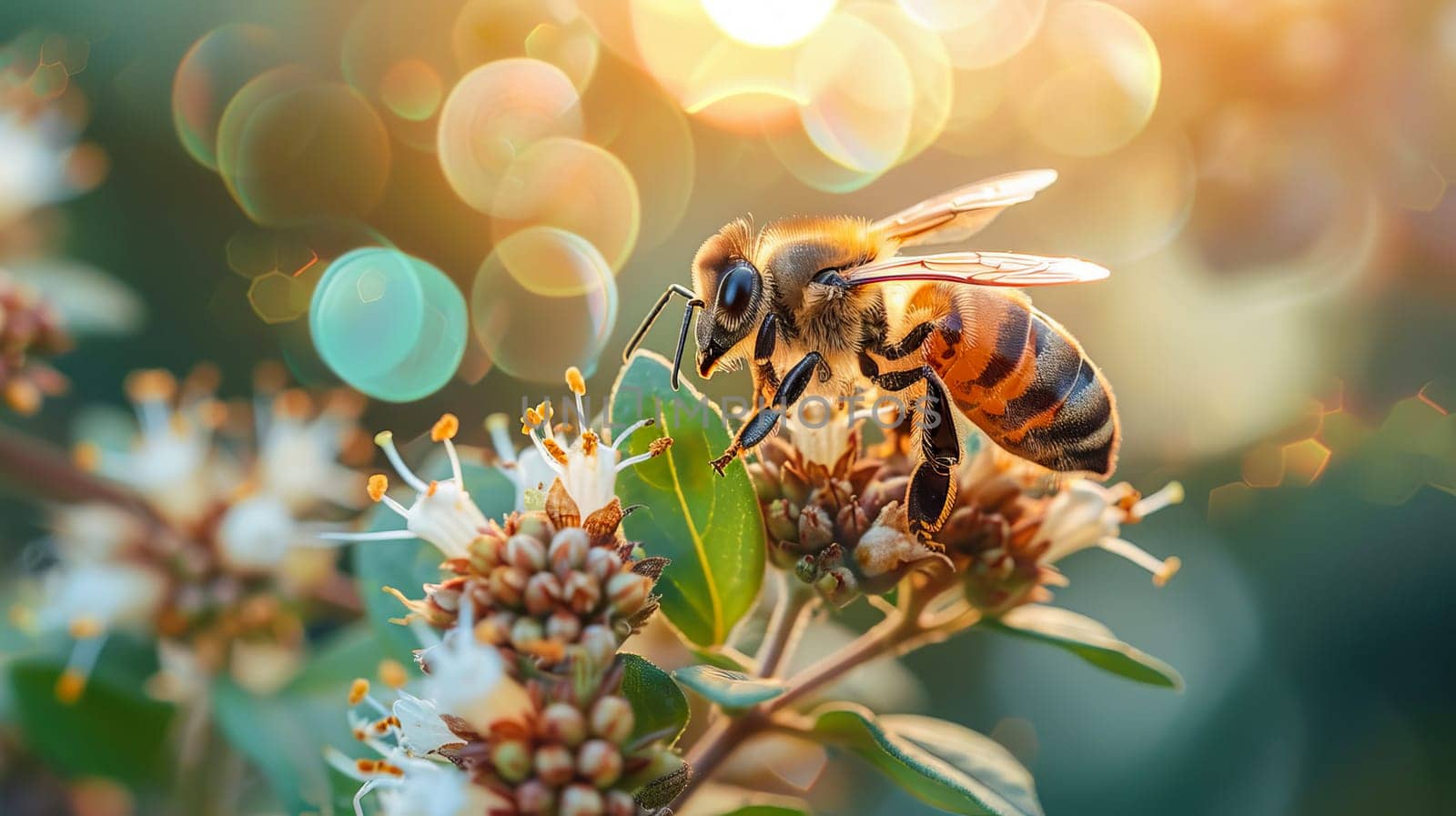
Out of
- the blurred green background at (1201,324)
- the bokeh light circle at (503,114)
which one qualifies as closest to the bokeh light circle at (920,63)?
the blurred green background at (1201,324)

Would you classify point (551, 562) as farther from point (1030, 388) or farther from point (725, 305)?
point (1030, 388)

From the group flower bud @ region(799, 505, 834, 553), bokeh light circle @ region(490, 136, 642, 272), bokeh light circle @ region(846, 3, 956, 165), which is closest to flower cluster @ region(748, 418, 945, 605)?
flower bud @ region(799, 505, 834, 553)

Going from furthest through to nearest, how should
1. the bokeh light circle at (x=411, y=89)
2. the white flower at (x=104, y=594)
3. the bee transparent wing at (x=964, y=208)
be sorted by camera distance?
the bokeh light circle at (x=411, y=89) → the white flower at (x=104, y=594) → the bee transparent wing at (x=964, y=208)

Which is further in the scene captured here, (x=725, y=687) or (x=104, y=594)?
(x=104, y=594)

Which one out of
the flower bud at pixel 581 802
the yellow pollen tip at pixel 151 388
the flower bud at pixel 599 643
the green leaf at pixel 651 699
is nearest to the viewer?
the flower bud at pixel 581 802

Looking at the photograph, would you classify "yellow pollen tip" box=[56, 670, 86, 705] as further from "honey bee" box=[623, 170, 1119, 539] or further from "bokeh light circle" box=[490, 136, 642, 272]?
"bokeh light circle" box=[490, 136, 642, 272]

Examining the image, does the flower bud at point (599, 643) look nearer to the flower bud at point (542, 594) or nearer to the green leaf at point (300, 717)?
the flower bud at point (542, 594)

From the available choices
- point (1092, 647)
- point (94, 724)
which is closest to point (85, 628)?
point (94, 724)
